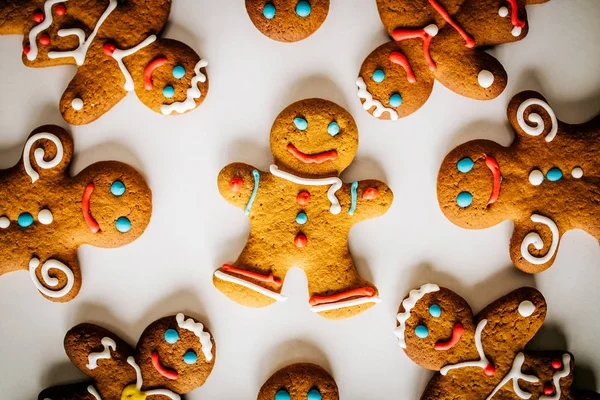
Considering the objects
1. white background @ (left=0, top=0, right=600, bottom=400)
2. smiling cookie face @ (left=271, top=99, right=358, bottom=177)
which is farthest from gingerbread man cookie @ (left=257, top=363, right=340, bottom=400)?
smiling cookie face @ (left=271, top=99, right=358, bottom=177)

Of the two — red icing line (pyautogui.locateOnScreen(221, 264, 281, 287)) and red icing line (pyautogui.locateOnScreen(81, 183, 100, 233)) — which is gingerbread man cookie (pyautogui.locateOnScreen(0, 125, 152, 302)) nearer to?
red icing line (pyautogui.locateOnScreen(81, 183, 100, 233))

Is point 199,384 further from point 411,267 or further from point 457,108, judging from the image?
point 457,108

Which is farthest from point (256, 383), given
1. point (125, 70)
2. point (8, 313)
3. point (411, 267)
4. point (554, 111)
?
point (554, 111)

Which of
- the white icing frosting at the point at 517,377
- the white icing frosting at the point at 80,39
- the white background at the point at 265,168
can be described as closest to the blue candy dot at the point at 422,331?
the white background at the point at 265,168

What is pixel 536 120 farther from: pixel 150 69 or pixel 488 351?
pixel 150 69

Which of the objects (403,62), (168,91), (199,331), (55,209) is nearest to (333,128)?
(403,62)

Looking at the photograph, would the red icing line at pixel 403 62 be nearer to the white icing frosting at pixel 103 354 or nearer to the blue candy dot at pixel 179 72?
the blue candy dot at pixel 179 72
